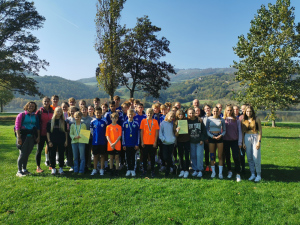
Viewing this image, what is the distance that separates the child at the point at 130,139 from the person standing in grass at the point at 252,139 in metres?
3.21

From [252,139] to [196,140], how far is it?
1584mm

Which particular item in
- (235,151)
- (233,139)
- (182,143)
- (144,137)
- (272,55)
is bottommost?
(235,151)

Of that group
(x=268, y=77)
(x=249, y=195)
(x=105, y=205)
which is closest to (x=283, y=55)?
(x=268, y=77)

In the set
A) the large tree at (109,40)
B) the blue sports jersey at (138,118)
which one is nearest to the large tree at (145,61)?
the large tree at (109,40)

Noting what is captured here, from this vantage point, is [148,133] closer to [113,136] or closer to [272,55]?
[113,136]

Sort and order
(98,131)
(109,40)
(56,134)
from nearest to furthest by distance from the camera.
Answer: (56,134) < (98,131) < (109,40)

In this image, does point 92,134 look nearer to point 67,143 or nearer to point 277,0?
point 67,143

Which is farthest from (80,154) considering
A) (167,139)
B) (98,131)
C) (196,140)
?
(196,140)

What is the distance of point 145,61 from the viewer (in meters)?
23.2

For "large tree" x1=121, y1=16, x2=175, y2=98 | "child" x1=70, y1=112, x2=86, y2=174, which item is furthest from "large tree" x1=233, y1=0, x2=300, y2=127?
"child" x1=70, y1=112, x2=86, y2=174

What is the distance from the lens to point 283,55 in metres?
15.2

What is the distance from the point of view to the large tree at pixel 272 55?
50.9 feet

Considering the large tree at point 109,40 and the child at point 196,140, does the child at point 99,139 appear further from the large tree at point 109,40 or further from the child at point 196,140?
the large tree at point 109,40

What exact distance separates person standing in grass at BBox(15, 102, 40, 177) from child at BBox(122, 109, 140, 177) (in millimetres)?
2670
